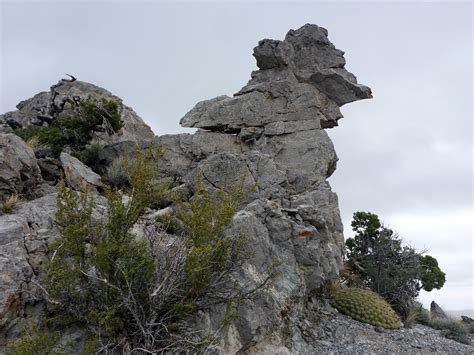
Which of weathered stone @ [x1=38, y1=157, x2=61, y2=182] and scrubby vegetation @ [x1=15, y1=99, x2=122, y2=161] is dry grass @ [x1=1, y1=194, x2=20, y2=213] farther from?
scrubby vegetation @ [x1=15, y1=99, x2=122, y2=161]

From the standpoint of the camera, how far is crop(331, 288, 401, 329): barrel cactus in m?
10.2

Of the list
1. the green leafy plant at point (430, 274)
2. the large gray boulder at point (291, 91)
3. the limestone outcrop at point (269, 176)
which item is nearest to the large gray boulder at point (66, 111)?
the limestone outcrop at point (269, 176)

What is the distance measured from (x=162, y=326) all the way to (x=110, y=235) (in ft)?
5.42

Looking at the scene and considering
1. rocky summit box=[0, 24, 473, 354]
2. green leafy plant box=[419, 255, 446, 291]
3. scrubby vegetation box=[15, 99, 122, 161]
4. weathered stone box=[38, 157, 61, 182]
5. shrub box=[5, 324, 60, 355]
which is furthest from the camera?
scrubby vegetation box=[15, 99, 122, 161]

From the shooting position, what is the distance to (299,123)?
14.9m

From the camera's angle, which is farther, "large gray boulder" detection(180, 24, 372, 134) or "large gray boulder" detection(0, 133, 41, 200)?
"large gray boulder" detection(180, 24, 372, 134)

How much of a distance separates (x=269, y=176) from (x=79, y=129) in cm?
894

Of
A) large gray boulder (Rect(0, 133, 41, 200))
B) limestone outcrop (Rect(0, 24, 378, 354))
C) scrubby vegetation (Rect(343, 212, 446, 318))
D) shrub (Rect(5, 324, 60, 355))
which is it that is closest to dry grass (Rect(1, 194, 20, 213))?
limestone outcrop (Rect(0, 24, 378, 354))

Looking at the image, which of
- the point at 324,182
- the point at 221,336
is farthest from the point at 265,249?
the point at 324,182

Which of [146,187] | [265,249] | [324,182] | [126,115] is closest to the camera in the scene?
[146,187]

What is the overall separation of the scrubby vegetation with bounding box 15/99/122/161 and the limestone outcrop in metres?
0.87

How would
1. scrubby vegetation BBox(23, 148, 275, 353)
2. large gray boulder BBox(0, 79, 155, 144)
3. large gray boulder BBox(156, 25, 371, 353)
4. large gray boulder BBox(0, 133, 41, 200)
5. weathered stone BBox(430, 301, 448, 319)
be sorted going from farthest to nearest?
1. large gray boulder BBox(0, 79, 155, 144)
2. weathered stone BBox(430, 301, 448, 319)
3. large gray boulder BBox(0, 133, 41, 200)
4. large gray boulder BBox(156, 25, 371, 353)
5. scrubby vegetation BBox(23, 148, 275, 353)

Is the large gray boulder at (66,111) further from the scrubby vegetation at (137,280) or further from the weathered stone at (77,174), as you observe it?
the scrubby vegetation at (137,280)

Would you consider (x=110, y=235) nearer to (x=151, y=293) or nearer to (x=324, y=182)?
(x=151, y=293)
